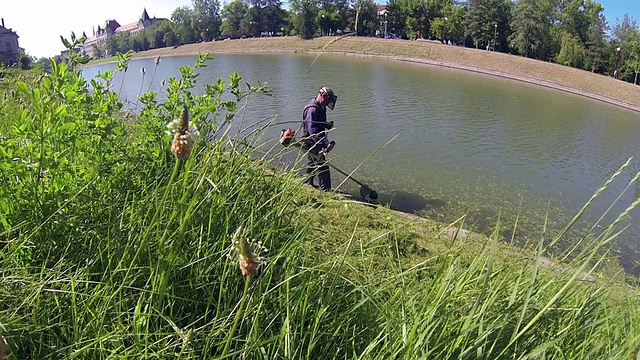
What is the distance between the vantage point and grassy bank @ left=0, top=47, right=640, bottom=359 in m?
1.44

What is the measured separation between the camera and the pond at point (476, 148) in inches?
360

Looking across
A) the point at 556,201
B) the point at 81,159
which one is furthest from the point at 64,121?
the point at 556,201

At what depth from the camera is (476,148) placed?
1516cm

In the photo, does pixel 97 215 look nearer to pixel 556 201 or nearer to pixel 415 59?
pixel 556 201

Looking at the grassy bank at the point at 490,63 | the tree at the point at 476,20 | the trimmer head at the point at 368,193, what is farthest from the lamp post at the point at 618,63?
the trimmer head at the point at 368,193

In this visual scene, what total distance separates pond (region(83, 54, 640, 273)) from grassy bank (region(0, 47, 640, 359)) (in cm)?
54

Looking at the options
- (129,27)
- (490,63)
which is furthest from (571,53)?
(129,27)

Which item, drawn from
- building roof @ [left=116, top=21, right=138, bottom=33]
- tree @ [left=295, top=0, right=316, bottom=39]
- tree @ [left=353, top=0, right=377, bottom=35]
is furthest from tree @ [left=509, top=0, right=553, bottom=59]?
building roof @ [left=116, top=21, right=138, bottom=33]

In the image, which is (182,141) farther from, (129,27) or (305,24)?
(129,27)

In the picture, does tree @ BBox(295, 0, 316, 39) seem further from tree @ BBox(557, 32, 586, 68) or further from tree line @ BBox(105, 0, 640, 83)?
tree @ BBox(557, 32, 586, 68)

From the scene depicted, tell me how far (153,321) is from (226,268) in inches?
12.8

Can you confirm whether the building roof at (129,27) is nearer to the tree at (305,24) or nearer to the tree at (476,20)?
the tree at (305,24)

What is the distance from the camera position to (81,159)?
6.87 feet

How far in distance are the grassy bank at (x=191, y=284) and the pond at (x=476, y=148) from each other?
0.54 m
